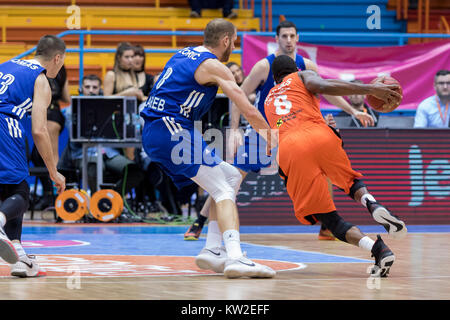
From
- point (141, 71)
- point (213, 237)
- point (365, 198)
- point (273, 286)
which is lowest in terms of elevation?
point (273, 286)

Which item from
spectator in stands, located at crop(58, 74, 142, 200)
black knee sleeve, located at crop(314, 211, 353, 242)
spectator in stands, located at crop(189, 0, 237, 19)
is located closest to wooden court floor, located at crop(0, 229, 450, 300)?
black knee sleeve, located at crop(314, 211, 353, 242)

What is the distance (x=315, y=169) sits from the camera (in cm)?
595

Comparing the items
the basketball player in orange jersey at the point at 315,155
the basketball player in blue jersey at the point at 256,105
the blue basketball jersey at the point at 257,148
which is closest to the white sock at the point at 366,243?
the basketball player in orange jersey at the point at 315,155

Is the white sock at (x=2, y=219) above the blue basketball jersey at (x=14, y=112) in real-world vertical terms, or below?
below

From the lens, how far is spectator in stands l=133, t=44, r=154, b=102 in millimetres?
11820

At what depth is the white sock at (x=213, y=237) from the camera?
6.04 meters

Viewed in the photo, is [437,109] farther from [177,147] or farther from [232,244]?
[232,244]

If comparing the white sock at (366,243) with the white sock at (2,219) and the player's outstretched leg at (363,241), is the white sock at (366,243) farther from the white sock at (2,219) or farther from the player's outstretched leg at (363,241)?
the white sock at (2,219)

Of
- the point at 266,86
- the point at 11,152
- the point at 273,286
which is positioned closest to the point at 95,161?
the point at 266,86

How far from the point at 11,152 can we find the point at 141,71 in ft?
21.1

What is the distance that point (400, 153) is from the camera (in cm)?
1129

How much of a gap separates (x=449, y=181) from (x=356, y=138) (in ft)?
4.82

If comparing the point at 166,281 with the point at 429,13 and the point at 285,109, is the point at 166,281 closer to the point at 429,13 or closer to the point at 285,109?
the point at 285,109

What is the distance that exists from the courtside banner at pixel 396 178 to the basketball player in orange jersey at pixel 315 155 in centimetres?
473
